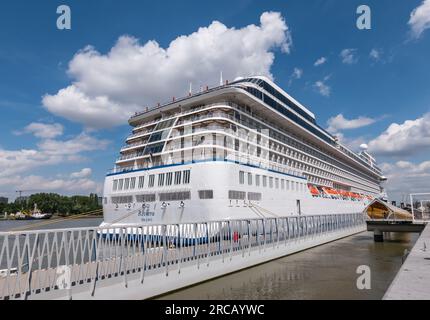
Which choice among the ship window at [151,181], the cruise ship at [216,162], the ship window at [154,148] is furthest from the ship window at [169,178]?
the ship window at [154,148]

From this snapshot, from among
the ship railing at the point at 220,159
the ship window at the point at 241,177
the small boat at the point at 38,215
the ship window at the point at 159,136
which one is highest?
the ship window at the point at 159,136

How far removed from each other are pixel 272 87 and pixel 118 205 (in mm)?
22056

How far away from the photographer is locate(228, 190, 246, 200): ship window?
946 inches

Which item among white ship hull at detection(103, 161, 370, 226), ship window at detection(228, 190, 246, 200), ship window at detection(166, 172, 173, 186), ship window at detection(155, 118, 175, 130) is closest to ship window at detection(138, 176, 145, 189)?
white ship hull at detection(103, 161, 370, 226)

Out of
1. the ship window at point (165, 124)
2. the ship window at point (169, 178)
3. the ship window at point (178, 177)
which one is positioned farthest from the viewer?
the ship window at point (165, 124)

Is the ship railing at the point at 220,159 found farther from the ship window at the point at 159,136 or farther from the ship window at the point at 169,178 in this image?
the ship window at the point at 159,136

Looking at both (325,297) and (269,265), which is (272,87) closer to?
(269,265)

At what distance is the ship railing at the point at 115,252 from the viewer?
6.94 metres

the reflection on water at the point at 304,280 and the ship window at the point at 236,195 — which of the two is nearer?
the reflection on water at the point at 304,280

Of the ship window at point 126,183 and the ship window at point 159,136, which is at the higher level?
the ship window at point 159,136

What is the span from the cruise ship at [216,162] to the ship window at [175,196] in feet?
0.25

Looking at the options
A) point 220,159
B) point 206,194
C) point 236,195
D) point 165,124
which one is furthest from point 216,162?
point 165,124

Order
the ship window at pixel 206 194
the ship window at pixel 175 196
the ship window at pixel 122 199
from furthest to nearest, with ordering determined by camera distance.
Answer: the ship window at pixel 122 199 → the ship window at pixel 175 196 → the ship window at pixel 206 194
